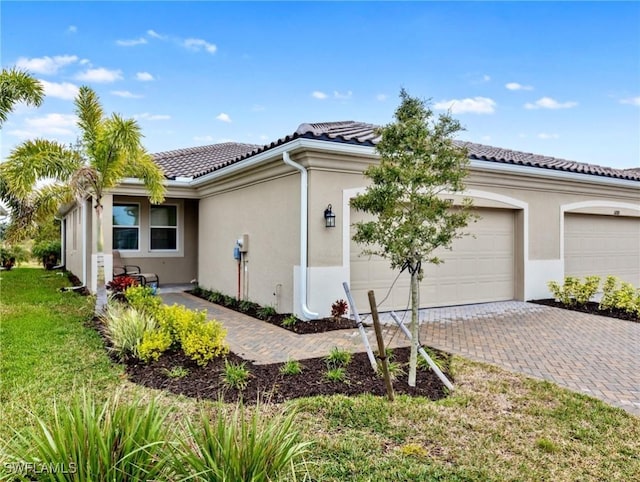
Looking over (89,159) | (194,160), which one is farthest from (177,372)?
(194,160)

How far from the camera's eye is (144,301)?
25.5ft

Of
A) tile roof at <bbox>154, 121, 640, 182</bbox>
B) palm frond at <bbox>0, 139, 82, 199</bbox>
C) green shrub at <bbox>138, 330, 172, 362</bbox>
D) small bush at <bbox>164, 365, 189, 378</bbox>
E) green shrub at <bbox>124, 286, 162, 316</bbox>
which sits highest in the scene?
tile roof at <bbox>154, 121, 640, 182</bbox>

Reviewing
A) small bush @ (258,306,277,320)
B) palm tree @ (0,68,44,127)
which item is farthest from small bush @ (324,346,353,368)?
palm tree @ (0,68,44,127)

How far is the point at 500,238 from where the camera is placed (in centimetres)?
1123

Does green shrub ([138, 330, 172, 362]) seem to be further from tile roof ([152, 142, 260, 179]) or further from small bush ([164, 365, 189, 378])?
tile roof ([152, 142, 260, 179])

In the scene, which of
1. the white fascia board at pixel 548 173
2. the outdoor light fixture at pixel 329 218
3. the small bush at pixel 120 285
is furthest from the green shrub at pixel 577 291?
the small bush at pixel 120 285

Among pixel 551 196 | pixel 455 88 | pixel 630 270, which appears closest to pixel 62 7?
pixel 455 88

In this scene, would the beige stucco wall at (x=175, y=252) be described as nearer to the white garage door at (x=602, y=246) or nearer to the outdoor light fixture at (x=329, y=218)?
the outdoor light fixture at (x=329, y=218)

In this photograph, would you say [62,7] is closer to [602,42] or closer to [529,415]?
[529,415]

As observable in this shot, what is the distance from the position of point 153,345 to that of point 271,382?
187cm

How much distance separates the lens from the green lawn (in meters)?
3.17

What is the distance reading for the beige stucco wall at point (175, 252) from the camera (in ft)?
47.0

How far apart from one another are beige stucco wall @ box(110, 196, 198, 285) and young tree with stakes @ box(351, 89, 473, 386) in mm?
11242

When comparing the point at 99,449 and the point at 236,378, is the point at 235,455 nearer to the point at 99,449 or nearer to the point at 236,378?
the point at 99,449
